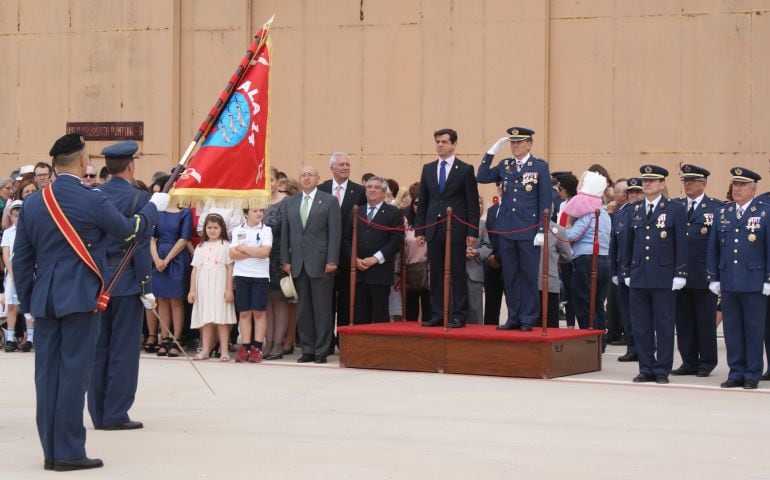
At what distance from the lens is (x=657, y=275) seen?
1121 cm

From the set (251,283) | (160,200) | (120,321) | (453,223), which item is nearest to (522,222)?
(453,223)

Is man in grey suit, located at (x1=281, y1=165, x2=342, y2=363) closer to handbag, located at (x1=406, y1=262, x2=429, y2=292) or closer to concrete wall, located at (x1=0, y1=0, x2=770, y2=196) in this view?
handbag, located at (x1=406, y1=262, x2=429, y2=292)

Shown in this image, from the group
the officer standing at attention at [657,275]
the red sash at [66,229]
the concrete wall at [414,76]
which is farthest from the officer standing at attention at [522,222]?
the concrete wall at [414,76]

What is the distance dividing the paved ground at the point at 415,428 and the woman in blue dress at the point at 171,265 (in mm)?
1485

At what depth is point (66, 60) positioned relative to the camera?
820 inches

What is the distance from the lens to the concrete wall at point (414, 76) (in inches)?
696

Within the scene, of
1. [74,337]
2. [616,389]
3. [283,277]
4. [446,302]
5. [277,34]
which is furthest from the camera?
[277,34]

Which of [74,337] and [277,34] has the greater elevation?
[277,34]

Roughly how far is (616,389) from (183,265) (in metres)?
4.84

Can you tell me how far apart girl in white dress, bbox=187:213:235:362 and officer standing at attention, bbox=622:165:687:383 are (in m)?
4.01

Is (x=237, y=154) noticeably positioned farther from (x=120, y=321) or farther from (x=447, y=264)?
(x=447, y=264)

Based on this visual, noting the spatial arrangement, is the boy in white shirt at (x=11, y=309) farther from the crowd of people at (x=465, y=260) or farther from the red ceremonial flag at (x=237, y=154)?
the red ceremonial flag at (x=237, y=154)

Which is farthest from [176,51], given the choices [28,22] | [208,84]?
[28,22]

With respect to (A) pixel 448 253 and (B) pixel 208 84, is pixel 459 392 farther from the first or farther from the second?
(B) pixel 208 84
